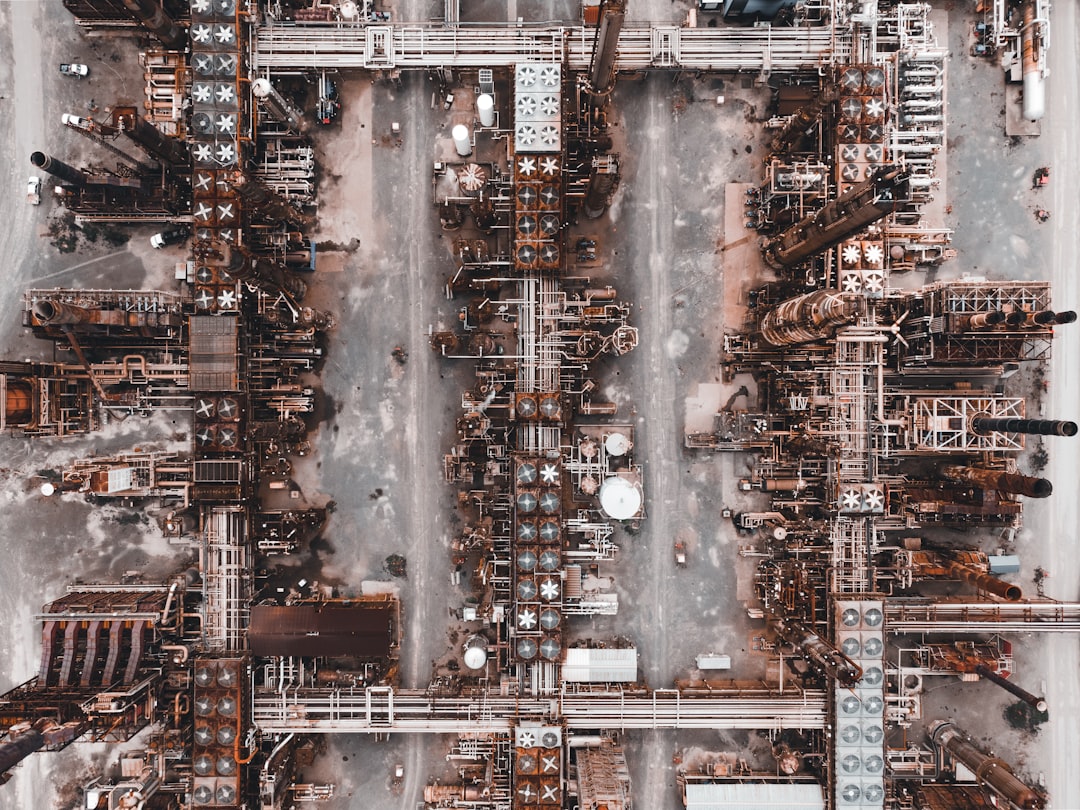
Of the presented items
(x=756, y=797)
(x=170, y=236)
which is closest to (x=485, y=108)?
(x=170, y=236)

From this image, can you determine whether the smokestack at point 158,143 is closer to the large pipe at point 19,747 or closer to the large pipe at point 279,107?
the large pipe at point 279,107

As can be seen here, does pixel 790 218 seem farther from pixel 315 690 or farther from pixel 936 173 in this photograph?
pixel 315 690

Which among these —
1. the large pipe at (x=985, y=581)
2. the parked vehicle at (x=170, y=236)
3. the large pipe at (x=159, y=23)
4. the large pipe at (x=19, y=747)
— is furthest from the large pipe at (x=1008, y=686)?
the large pipe at (x=159, y=23)

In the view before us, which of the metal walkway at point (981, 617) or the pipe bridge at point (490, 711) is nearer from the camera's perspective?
the pipe bridge at point (490, 711)

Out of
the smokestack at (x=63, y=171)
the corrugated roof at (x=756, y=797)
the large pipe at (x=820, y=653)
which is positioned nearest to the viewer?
the smokestack at (x=63, y=171)

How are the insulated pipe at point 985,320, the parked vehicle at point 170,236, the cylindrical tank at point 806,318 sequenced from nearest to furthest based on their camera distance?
the cylindrical tank at point 806,318 < the insulated pipe at point 985,320 < the parked vehicle at point 170,236

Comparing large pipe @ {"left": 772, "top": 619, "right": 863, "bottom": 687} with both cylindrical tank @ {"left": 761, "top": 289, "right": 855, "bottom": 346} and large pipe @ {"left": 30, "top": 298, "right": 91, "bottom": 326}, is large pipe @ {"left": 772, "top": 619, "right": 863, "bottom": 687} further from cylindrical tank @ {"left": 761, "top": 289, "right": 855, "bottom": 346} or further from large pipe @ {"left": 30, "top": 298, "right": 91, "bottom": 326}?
large pipe @ {"left": 30, "top": 298, "right": 91, "bottom": 326}

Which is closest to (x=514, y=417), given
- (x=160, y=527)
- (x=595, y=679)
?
(x=595, y=679)
